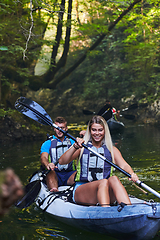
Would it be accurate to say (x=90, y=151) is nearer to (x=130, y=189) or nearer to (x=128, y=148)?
(x=130, y=189)

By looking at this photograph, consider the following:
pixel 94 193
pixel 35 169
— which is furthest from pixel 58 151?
pixel 35 169

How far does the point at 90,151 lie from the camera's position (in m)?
3.05

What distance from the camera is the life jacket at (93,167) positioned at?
302 cm

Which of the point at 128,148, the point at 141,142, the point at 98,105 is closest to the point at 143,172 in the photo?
the point at 128,148

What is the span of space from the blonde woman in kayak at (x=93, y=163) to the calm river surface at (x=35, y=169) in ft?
1.29

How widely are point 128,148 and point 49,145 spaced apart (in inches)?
167

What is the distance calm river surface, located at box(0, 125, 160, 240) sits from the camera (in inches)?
117

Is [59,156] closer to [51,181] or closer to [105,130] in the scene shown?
[51,181]

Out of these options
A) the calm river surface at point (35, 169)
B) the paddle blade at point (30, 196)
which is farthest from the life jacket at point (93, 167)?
the paddle blade at point (30, 196)

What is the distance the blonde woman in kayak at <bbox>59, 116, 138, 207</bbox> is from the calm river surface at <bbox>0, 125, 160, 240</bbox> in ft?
1.29

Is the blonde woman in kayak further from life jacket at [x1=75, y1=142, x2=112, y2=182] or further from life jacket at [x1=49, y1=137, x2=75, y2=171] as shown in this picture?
life jacket at [x1=49, y1=137, x2=75, y2=171]

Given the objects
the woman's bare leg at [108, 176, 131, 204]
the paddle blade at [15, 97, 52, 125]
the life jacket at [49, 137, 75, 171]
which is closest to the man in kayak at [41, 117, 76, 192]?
the life jacket at [49, 137, 75, 171]

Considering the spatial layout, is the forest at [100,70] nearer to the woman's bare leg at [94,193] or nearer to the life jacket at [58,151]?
the life jacket at [58,151]

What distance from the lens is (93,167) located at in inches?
120
